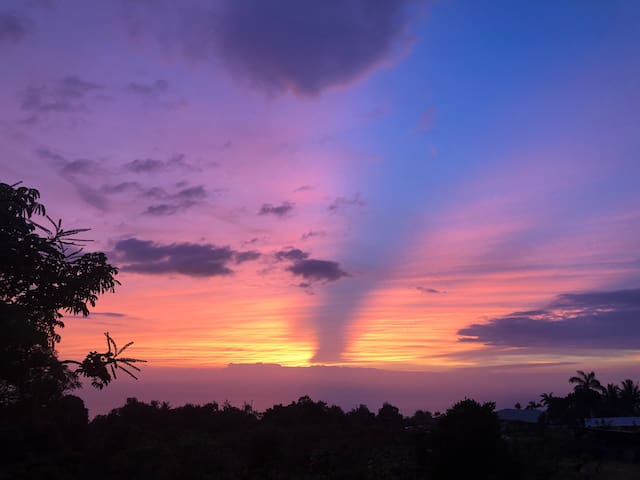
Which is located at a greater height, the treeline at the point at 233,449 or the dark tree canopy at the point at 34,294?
the dark tree canopy at the point at 34,294

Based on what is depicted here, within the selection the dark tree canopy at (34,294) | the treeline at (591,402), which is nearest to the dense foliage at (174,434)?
the dark tree canopy at (34,294)

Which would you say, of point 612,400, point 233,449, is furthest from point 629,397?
point 233,449

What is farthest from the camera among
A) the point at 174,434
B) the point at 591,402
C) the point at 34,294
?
the point at 591,402

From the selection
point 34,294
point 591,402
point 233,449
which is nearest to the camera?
point 34,294

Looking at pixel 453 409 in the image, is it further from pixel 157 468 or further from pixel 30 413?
pixel 30 413

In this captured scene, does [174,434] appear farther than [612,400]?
No

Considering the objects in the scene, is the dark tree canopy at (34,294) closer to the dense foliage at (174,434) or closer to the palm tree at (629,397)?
the dense foliage at (174,434)

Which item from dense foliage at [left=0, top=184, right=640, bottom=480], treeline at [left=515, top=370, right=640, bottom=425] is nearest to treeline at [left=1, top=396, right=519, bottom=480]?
dense foliage at [left=0, top=184, right=640, bottom=480]

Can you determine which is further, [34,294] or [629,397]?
[629,397]

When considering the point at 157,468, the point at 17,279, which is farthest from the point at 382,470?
the point at 17,279

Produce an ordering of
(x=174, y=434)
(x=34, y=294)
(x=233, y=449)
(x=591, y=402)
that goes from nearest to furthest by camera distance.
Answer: (x=34, y=294), (x=233, y=449), (x=174, y=434), (x=591, y=402)

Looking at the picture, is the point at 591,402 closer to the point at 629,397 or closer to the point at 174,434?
the point at 629,397

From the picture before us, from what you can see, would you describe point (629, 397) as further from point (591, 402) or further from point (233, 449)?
point (233, 449)

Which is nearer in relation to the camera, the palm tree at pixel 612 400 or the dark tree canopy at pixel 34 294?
the dark tree canopy at pixel 34 294
